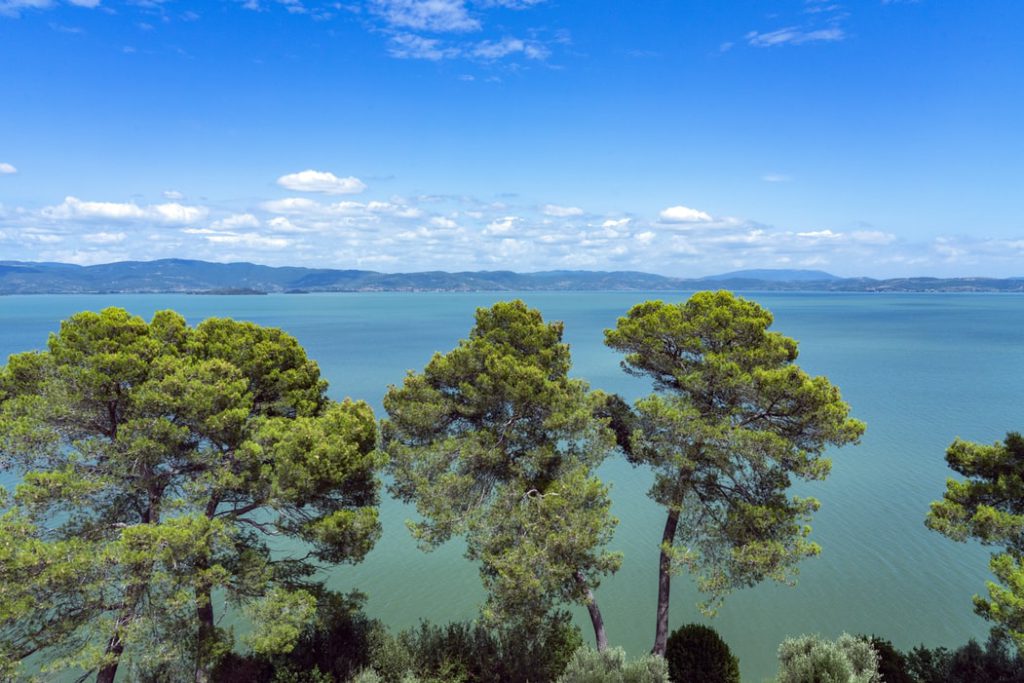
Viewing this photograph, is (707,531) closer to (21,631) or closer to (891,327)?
(21,631)

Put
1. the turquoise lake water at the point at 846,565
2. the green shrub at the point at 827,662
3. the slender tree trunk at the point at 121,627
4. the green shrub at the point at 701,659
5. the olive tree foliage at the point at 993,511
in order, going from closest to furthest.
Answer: the olive tree foliage at the point at 993,511 → the green shrub at the point at 827,662 → the slender tree trunk at the point at 121,627 → the green shrub at the point at 701,659 → the turquoise lake water at the point at 846,565

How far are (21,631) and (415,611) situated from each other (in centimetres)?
1150

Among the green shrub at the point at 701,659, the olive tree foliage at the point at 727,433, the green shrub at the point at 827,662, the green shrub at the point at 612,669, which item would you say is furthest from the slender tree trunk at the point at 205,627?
the green shrub at the point at 827,662

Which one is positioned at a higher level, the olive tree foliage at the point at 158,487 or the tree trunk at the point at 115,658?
the olive tree foliage at the point at 158,487

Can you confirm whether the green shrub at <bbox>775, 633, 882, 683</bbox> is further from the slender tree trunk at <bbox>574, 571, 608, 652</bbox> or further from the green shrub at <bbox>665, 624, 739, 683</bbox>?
the slender tree trunk at <bbox>574, 571, 608, 652</bbox>

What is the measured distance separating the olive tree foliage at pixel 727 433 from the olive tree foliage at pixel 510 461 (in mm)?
1629

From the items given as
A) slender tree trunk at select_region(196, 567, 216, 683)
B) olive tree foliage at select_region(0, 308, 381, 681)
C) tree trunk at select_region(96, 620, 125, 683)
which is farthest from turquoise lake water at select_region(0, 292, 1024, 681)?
tree trunk at select_region(96, 620, 125, 683)

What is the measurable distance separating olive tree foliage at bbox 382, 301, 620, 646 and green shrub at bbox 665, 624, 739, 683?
1.88 meters

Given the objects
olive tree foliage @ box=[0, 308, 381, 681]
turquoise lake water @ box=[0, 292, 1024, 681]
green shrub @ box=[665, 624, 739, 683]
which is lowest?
turquoise lake water @ box=[0, 292, 1024, 681]

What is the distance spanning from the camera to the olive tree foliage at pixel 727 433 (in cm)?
1218

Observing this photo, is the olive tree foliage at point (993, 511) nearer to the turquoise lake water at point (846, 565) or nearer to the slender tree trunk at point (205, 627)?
the turquoise lake water at point (846, 565)

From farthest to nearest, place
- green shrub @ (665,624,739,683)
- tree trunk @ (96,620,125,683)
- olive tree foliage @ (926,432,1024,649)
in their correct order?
green shrub @ (665,624,739,683)
tree trunk @ (96,620,125,683)
olive tree foliage @ (926,432,1024,649)

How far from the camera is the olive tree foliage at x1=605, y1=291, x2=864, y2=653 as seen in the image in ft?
40.0

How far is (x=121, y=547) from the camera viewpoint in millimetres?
10719
